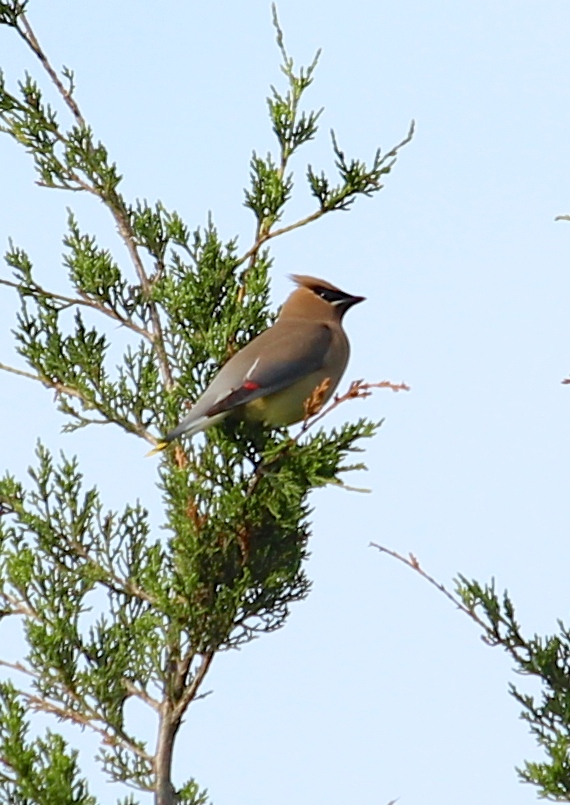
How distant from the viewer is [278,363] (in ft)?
16.0

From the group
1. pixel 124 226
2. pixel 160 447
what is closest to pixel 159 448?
pixel 160 447

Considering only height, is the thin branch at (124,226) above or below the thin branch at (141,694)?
above

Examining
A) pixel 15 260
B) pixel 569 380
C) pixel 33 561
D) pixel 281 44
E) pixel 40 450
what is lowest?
pixel 569 380

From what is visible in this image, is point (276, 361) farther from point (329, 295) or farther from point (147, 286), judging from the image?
point (329, 295)

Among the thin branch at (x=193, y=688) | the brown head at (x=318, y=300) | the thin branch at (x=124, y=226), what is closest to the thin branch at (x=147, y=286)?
the thin branch at (x=124, y=226)

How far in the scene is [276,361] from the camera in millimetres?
4848

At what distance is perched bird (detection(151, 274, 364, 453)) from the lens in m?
4.61

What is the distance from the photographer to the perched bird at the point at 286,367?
4.61 metres

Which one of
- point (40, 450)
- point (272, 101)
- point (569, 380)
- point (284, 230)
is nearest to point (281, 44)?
point (272, 101)

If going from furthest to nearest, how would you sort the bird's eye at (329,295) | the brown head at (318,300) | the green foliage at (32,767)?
the bird's eye at (329,295)
the brown head at (318,300)
the green foliage at (32,767)

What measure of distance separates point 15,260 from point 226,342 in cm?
73

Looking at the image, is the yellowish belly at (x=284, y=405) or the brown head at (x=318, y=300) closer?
the yellowish belly at (x=284, y=405)

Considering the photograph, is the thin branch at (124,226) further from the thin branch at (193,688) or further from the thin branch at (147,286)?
the thin branch at (193,688)

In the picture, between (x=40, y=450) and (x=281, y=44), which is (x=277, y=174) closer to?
(x=281, y=44)
